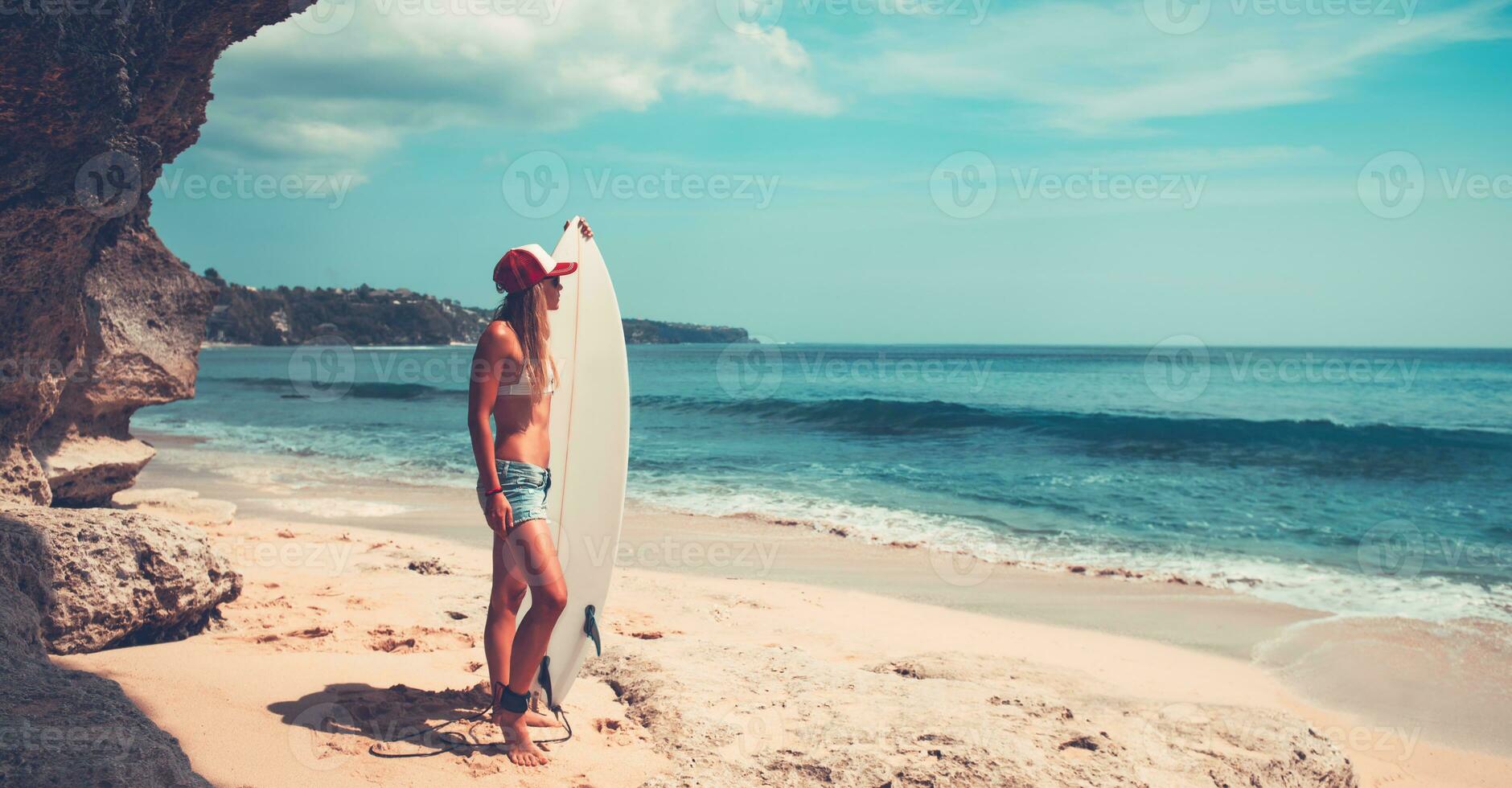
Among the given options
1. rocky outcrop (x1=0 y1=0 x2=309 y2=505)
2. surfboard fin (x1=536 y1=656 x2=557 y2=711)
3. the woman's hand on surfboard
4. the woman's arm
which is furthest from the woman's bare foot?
rocky outcrop (x1=0 y1=0 x2=309 y2=505)

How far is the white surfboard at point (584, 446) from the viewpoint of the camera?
3.54m

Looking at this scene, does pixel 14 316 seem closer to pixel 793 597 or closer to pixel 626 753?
pixel 626 753

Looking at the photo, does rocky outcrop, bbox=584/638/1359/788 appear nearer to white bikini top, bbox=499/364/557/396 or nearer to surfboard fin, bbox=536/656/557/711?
surfboard fin, bbox=536/656/557/711

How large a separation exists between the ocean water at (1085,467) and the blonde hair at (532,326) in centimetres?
590

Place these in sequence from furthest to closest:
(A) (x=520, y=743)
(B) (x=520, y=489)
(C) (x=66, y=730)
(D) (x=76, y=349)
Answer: (D) (x=76, y=349) → (B) (x=520, y=489) → (A) (x=520, y=743) → (C) (x=66, y=730)

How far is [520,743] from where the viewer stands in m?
3.05

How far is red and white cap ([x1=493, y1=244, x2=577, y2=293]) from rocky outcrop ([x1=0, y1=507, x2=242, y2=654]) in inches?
84.7

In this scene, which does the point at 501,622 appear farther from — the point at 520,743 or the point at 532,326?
Answer: the point at 532,326

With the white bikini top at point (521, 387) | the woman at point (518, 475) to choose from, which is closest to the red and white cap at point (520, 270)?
the woman at point (518, 475)

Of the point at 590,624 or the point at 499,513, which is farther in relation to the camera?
the point at 590,624

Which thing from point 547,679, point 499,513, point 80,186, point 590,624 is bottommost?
point 547,679

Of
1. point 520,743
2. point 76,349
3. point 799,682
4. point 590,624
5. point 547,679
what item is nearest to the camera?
point 520,743

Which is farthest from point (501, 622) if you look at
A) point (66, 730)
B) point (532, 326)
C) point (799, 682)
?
point (799, 682)

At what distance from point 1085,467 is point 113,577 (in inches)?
534
